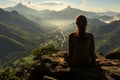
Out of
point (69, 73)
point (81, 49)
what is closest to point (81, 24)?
point (81, 49)

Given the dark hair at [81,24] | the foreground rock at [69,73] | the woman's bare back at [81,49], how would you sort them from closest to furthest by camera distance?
the foreground rock at [69,73]
the dark hair at [81,24]
the woman's bare back at [81,49]

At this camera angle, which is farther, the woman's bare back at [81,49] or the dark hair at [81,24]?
the woman's bare back at [81,49]

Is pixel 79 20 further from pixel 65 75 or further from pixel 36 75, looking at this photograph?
pixel 36 75

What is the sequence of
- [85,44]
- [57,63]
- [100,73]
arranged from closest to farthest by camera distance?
[100,73], [85,44], [57,63]

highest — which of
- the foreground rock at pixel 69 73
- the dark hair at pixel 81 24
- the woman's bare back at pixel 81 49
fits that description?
the dark hair at pixel 81 24

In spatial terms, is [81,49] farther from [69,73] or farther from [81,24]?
[69,73]

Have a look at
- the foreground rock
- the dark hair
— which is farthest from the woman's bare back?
Answer: the foreground rock

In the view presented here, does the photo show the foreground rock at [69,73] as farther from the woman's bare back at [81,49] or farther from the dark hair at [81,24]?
the dark hair at [81,24]

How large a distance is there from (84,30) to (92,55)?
7.07 ft


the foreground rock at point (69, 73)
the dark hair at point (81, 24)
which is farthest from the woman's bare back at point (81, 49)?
the foreground rock at point (69, 73)

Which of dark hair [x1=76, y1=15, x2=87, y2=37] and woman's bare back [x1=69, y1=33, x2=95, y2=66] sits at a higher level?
dark hair [x1=76, y1=15, x2=87, y2=37]

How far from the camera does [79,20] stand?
15953 millimetres

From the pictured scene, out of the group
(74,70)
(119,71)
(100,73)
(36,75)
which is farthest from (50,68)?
(119,71)

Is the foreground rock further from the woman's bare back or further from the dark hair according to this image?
the dark hair
